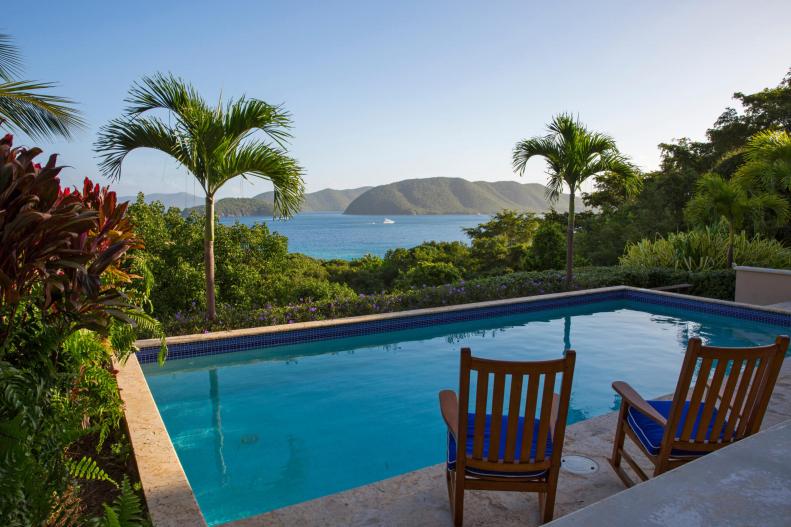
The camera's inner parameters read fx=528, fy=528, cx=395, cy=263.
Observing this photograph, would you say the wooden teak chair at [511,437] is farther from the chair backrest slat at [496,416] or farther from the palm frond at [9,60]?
the palm frond at [9,60]

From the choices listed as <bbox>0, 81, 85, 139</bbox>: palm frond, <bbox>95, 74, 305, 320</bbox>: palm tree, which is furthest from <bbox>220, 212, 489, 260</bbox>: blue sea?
<bbox>95, 74, 305, 320</bbox>: palm tree

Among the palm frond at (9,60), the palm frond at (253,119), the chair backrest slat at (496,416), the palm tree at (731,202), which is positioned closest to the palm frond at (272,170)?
the palm frond at (253,119)

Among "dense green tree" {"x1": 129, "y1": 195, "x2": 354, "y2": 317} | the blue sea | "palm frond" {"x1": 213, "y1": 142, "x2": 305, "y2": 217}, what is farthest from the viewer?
the blue sea

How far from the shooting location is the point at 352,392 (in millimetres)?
5285

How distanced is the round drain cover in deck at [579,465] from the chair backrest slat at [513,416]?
0.83 metres

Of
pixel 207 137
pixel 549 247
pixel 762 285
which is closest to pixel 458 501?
pixel 207 137

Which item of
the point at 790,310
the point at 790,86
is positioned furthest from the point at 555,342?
the point at 790,86

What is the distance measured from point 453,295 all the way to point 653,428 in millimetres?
6002

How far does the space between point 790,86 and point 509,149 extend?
14323 millimetres

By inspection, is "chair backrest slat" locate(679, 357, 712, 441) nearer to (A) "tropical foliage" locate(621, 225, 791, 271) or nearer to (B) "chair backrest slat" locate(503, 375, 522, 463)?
(B) "chair backrest slat" locate(503, 375, 522, 463)

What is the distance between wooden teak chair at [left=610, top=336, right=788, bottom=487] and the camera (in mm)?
2346

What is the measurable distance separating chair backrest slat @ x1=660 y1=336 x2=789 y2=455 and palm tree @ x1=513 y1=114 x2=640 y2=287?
25.0ft

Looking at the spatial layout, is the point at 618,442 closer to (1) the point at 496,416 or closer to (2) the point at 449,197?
(1) the point at 496,416

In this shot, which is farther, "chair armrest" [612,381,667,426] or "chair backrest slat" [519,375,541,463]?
"chair armrest" [612,381,667,426]
